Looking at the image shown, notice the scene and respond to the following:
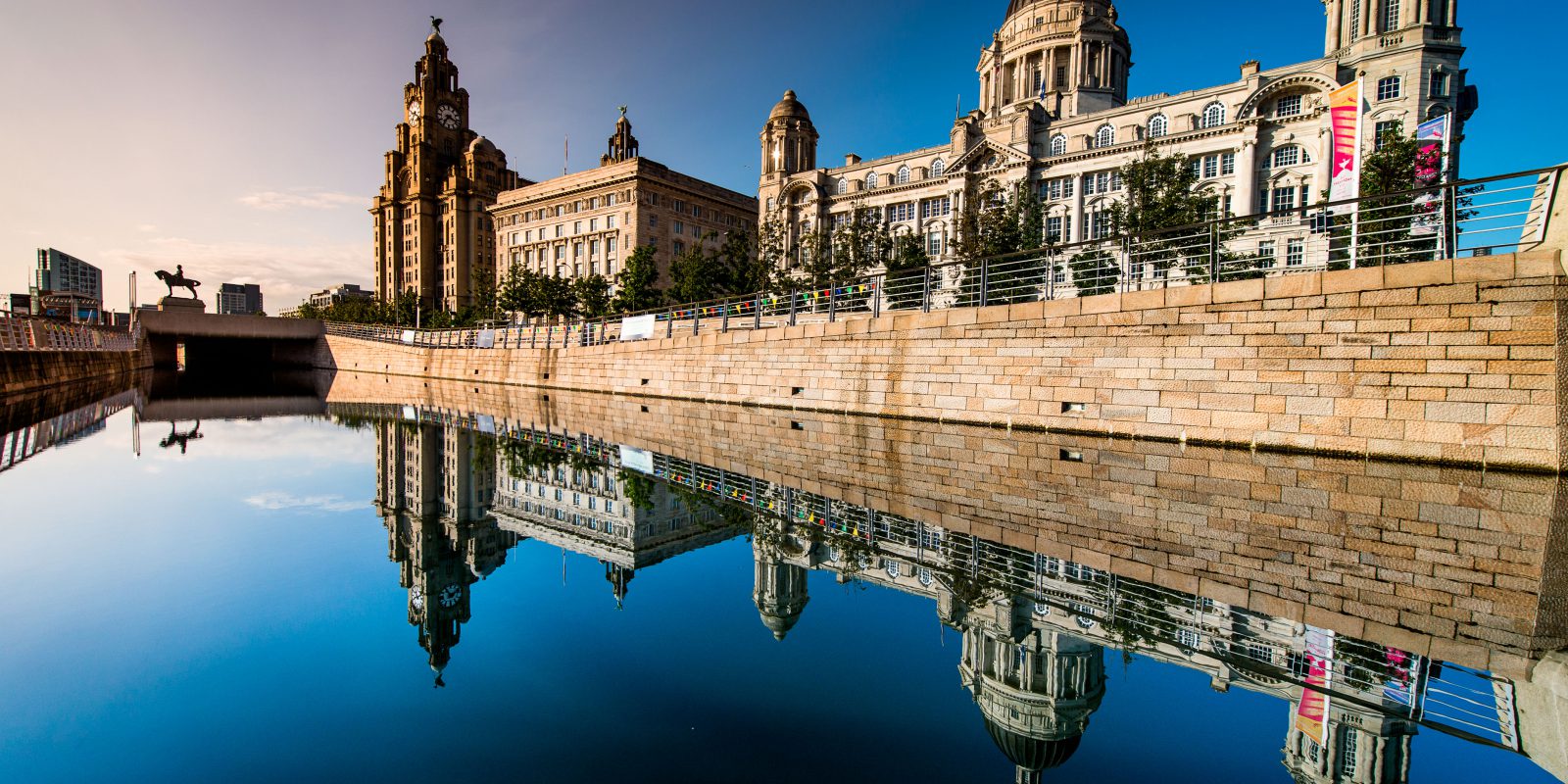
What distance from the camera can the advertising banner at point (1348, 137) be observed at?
1328 cm

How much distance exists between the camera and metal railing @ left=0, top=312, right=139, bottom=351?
20072 millimetres

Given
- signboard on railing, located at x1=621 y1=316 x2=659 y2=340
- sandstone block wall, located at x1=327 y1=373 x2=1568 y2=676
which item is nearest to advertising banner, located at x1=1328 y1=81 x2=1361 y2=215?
sandstone block wall, located at x1=327 y1=373 x2=1568 y2=676

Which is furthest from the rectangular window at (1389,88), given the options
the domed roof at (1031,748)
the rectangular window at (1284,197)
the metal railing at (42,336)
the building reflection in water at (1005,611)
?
the metal railing at (42,336)

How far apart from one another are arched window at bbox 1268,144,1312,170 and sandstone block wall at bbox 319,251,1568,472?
4927 centimetres

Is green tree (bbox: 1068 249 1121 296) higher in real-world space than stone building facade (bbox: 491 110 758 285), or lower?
lower

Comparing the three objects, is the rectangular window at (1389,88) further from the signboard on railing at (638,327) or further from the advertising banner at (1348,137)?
the signboard on railing at (638,327)

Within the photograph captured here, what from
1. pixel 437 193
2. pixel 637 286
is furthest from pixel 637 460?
pixel 437 193

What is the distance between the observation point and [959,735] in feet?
10.1

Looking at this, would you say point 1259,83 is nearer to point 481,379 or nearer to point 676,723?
point 481,379

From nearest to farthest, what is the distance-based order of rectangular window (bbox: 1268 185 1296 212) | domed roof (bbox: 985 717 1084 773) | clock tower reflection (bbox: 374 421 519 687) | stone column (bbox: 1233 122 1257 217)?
domed roof (bbox: 985 717 1084 773)
clock tower reflection (bbox: 374 421 519 687)
rectangular window (bbox: 1268 185 1296 212)
stone column (bbox: 1233 122 1257 217)

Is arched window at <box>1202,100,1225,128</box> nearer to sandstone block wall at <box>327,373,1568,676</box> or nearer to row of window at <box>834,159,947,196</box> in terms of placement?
row of window at <box>834,159,947,196</box>

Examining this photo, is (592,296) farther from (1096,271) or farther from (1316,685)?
(1316,685)

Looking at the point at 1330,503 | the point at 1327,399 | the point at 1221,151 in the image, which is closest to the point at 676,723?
the point at 1330,503

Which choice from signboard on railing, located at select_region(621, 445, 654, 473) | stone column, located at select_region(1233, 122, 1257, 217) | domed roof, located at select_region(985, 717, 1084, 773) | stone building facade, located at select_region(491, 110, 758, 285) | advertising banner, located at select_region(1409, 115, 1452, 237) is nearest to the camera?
domed roof, located at select_region(985, 717, 1084, 773)
